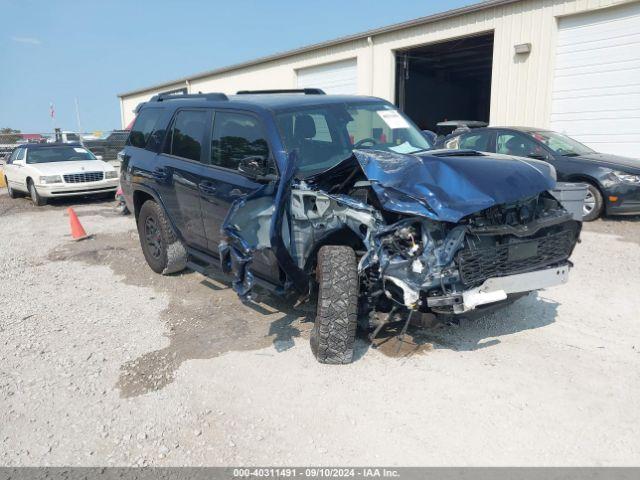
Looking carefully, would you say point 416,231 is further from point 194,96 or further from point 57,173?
point 57,173

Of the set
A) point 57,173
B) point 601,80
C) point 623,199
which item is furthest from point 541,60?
point 57,173

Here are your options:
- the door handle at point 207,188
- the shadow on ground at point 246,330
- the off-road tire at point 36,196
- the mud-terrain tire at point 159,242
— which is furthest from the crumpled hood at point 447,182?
the off-road tire at point 36,196

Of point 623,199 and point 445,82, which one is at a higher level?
point 445,82

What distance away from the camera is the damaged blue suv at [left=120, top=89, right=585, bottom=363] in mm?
3430

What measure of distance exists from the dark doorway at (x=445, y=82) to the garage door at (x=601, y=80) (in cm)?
504

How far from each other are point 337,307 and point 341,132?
5.95 feet

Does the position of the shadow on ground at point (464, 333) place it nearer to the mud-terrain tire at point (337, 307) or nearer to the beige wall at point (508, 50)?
the mud-terrain tire at point (337, 307)

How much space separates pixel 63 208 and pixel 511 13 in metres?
11.5

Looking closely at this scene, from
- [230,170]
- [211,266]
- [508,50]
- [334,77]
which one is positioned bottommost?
[211,266]

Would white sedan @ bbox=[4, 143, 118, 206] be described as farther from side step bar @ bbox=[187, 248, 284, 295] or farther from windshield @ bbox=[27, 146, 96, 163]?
side step bar @ bbox=[187, 248, 284, 295]

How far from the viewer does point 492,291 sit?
3.45 metres

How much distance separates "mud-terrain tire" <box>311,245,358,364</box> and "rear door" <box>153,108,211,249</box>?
1888 millimetres

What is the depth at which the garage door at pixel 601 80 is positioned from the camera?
34.3ft

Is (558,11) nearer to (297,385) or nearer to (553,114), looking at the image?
(553,114)
